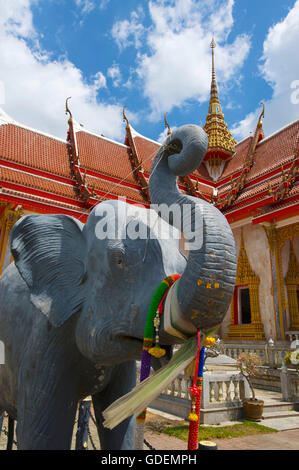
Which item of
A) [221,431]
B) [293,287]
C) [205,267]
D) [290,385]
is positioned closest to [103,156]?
[293,287]

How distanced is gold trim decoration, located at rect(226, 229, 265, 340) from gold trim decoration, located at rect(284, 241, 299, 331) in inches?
40.5

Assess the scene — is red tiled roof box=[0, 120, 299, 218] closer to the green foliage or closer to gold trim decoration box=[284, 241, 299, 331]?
gold trim decoration box=[284, 241, 299, 331]

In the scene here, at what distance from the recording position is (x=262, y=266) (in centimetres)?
1216

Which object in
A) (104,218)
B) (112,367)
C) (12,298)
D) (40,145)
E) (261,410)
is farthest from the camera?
(40,145)

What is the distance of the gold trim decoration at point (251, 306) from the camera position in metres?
11.5

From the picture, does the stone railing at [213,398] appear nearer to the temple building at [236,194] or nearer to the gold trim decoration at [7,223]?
the temple building at [236,194]

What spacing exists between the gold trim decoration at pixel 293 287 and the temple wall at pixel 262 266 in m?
0.63

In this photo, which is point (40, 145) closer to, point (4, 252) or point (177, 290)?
point (4, 252)

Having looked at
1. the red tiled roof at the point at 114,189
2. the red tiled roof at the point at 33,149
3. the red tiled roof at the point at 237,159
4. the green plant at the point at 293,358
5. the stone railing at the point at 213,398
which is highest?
the red tiled roof at the point at 237,159

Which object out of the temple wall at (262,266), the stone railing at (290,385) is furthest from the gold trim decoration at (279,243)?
the stone railing at (290,385)

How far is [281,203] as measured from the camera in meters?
11.0

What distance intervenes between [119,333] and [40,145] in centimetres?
1377

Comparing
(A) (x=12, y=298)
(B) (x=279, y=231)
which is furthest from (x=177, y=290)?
(B) (x=279, y=231)

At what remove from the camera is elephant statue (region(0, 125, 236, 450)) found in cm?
110
